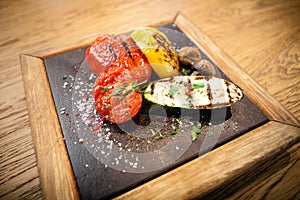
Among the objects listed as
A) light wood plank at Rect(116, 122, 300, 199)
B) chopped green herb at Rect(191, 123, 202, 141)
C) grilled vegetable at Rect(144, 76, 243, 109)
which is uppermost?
grilled vegetable at Rect(144, 76, 243, 109)

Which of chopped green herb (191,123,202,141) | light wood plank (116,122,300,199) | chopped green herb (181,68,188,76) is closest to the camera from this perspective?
light wood plank (116,122,300,199)

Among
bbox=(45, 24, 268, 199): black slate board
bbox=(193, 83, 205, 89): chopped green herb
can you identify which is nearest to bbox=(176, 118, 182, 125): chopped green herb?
bbox=(45, 24, 268, 199): black slate board

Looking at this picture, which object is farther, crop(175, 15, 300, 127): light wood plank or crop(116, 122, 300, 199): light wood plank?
crop(175, 15, 300, 127): light wood plank

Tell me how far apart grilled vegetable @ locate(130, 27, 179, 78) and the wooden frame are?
0.82 feet

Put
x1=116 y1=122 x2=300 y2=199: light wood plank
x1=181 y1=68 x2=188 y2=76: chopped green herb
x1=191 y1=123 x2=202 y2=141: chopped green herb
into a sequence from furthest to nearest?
x1=181 y1=68 x2=188 y2=76: chopped green herb, x1=191 y1=123 x2=202 y2=141: chopped green herb, x1=116 y1=122 x2=300 y2=199: light wood plank

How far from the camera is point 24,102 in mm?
900

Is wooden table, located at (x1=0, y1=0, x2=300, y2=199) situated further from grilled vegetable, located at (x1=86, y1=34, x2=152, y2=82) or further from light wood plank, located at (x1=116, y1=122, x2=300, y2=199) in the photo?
grilled vegetable, located at (x1=86, y1=34, x2=152, y2=82)

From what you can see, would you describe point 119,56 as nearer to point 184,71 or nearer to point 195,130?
point 184,71

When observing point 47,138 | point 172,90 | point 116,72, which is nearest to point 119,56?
point 116,72

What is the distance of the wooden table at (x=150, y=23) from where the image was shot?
2.38 feet

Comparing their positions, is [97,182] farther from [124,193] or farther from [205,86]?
[205,86]

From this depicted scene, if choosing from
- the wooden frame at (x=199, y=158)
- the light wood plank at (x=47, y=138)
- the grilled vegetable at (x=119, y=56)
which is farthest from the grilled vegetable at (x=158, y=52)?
the light wood plank at (x=47, y=138)

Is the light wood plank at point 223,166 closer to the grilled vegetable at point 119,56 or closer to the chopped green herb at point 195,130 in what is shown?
the chopped green herb at point 195,130

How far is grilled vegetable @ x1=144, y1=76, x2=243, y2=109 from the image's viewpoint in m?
0.79
